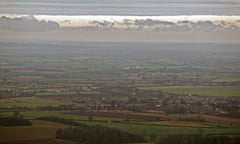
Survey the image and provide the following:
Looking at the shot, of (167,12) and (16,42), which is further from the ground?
(167,12)

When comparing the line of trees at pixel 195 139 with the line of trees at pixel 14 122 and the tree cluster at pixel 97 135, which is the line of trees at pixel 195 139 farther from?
the line of trees at pixel 14 122

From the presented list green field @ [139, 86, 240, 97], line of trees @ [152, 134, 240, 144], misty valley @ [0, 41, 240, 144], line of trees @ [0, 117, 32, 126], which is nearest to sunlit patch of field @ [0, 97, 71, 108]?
misty valley @ [0, 41, 240, 144]

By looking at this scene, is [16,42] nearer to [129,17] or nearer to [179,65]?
[129,17]

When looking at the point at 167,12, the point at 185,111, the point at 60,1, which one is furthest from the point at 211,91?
the point at 60,1

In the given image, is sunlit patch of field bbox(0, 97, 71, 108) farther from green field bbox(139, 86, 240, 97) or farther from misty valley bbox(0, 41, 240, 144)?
green field bbox(139, 86, 240, 97)

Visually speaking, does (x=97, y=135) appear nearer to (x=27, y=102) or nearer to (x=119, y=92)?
(x=119, y=92)

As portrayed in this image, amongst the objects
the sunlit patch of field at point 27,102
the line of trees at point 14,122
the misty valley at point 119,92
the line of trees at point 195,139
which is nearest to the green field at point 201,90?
the misty valley at point 119,92

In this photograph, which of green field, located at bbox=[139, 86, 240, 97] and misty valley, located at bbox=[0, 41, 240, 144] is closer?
misty valley, located at bbox=[0, 41, 240, 144]

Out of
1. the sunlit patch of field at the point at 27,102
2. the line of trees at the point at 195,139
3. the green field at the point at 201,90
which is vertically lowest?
the line of trees at the point at 195,139
